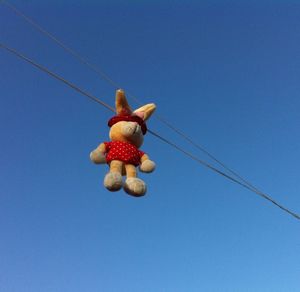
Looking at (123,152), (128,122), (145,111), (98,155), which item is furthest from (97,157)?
(145,111)

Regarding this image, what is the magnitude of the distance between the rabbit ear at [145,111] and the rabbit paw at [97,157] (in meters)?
0.56

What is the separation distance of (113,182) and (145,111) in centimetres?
105

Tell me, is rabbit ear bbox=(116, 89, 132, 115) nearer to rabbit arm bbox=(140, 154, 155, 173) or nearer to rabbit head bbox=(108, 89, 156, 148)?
rabbit head bbox=(108, 89, 156, 148)

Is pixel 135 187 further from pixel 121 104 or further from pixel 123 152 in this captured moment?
pixel 121 104

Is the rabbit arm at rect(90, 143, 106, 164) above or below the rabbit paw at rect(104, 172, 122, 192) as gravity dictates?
above

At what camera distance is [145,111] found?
14.6ft

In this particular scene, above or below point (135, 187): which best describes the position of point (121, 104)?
above

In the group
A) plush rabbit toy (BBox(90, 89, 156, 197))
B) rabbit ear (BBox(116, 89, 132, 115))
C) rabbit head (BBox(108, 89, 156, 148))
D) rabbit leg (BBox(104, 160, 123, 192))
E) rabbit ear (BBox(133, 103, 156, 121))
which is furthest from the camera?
rabbit ear (BBox(133, 103, 156, 121))

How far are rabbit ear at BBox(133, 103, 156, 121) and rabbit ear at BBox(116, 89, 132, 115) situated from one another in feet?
0.29

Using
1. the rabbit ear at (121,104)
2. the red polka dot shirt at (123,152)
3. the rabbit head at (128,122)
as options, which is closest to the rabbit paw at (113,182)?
the red polka dot shirt at (123,152)

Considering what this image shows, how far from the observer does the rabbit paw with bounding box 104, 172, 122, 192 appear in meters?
3.64

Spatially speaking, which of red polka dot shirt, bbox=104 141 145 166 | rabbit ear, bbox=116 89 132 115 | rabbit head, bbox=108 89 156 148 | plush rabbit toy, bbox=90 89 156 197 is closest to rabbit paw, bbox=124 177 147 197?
plush rabbit toy, bbox=90 89 156 197

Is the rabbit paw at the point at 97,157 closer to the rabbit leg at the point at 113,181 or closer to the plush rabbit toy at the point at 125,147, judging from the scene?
the plush rabbit toy at the point at 125,147

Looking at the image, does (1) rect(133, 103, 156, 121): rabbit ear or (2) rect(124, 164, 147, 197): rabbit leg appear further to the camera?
(1) rect(133, 103, 156, 121): rabbit ear
